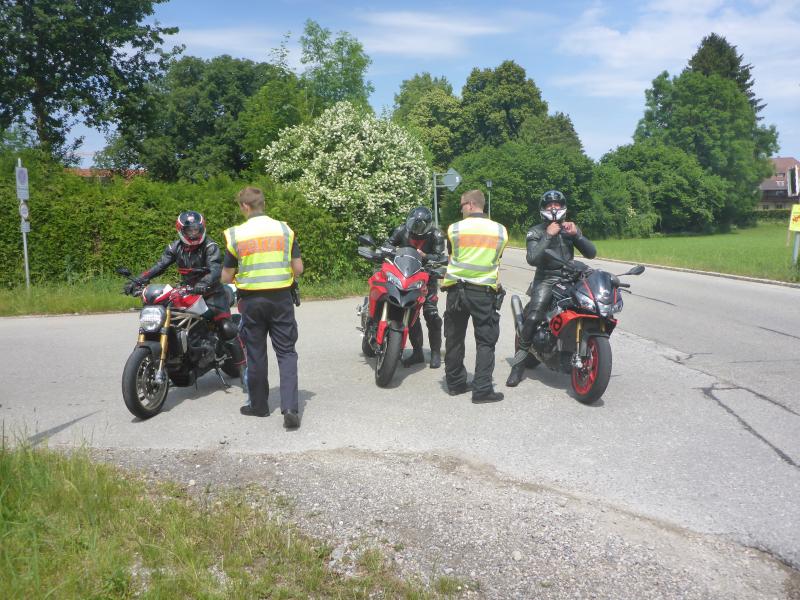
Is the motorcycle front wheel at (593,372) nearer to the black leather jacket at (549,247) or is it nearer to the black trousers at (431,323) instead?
the black leather jacket at (549,247)

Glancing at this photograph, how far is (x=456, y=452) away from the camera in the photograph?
496 cm

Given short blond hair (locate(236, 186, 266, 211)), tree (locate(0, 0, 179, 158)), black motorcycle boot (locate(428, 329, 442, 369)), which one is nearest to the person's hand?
black motorcycle boot (locate(428, 329, 442, 369))

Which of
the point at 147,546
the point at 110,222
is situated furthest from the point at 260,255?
the point at 110,222

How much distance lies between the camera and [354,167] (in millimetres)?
18875

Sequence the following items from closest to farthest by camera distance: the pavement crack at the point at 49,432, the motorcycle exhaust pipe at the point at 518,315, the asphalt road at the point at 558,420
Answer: the asphalt road at the point at 558,420 → the pavement crack at the point at 49,432 → the motorcycle exhaust pipe at the point at 518,315

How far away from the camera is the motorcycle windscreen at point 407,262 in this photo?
6.92 metres

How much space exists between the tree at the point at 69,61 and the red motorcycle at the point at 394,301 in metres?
25.3

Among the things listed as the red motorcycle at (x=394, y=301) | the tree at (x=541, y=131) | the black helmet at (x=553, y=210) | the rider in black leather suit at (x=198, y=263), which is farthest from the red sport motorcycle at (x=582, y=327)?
the tree at (x=541, y=131)

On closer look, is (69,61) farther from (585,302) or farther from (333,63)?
(585,302)

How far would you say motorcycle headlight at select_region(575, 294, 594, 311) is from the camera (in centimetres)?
620

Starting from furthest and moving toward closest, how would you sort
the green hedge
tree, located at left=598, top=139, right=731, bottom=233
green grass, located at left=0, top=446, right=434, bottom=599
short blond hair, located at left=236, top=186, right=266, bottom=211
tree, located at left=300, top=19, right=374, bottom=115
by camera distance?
tree, located at left=598, top=139, right=731, bottom=233
tree, located at left=300, top=19, right=374, bottom=115
the green hedge
short blond hair, located at left=236, top=186, right=266, bottom=211
green grass, located at left=0, top=446, right=434, bottom=599

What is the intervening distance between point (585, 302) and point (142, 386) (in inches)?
153

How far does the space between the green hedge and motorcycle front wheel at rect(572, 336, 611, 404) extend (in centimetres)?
1047

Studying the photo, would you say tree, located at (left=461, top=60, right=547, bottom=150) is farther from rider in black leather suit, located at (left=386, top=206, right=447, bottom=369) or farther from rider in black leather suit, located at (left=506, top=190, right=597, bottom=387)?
rider in black leather suit, located at (left=506, top=190, right=597, bottom=387)
